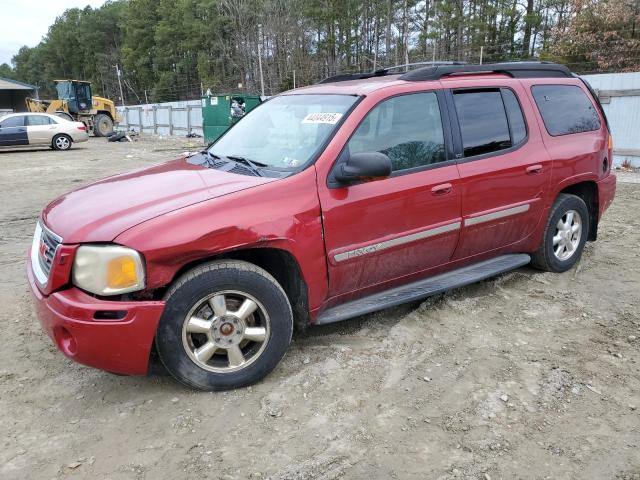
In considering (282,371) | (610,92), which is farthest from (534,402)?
(610,92)

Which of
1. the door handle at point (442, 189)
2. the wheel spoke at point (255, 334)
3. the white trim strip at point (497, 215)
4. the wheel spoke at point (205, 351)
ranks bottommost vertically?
the wheel spoke at point (205, 351)

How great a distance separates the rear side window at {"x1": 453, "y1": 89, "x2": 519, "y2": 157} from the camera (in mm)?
3899

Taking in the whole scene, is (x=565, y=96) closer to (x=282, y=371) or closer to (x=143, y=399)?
(x=282, y=371)

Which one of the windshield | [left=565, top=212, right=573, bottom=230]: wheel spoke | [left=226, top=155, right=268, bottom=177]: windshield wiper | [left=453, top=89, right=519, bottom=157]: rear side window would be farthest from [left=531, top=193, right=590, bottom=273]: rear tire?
[left=226, top=155, right=268, bottom=177]: windshield wiper

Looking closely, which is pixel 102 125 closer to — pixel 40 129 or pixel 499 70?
pixel 40 129

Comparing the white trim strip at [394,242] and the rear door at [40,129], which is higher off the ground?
the rear door at [40,129]

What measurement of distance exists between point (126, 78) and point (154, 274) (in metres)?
96.2

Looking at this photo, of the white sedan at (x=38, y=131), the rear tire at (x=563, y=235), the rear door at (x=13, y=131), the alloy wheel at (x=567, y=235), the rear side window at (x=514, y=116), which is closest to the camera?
the rear side window at (x=514, y=116)

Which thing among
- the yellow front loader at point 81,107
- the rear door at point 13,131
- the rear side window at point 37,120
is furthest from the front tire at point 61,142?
the yellow front loader at point 81,107

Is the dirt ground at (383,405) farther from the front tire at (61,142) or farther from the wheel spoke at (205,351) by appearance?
the front tire at (61,142)

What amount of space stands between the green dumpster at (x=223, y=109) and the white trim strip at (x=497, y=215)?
1688cm

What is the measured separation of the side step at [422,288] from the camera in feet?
11.1

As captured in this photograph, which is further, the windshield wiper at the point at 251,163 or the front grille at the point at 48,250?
the windshield wiper at the point at 251,163

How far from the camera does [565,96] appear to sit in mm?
4672
